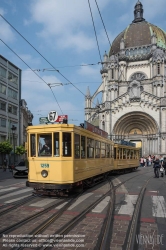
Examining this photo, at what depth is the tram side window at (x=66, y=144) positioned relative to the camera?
27.7 ft

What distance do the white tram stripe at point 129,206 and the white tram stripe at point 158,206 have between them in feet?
2.16

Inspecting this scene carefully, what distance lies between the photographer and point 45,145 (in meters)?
8.69

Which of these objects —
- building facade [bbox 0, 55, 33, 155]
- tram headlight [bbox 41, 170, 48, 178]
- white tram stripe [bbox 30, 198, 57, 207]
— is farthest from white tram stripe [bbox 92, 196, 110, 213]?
building facade [bbox 0, 55, 33, 155]

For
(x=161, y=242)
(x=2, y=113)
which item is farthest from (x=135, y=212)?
(x=2, y=113)

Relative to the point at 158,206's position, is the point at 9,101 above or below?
above

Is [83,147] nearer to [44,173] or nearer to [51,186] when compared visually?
[44,173]

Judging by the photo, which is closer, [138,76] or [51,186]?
[51,186]

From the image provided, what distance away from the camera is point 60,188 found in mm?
8133

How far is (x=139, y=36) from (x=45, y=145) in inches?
→ 2186

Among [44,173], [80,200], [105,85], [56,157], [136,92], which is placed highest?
[105,85]

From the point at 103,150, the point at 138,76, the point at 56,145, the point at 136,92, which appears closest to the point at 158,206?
the point at 56,145

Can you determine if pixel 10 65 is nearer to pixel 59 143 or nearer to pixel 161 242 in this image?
pixel 59 143

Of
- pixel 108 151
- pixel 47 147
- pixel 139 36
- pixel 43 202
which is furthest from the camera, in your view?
pixel 139 36

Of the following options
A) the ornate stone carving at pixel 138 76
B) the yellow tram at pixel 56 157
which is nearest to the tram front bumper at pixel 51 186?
the yellow tram at pixel 56 157
